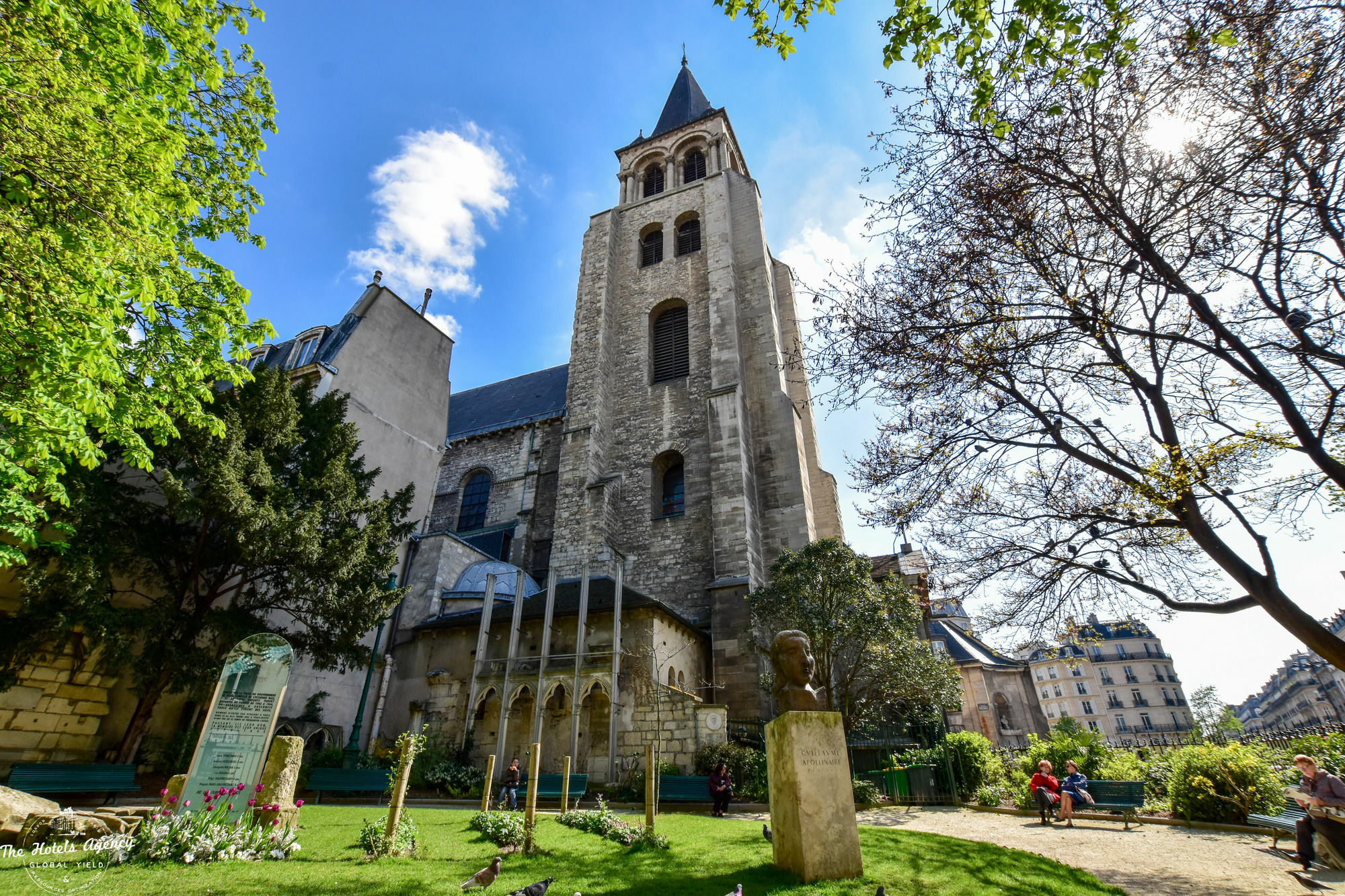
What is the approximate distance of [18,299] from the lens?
5957 mm

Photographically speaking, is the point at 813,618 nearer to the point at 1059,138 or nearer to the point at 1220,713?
the point at 1059,138

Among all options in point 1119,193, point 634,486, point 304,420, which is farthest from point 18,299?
point 634,486

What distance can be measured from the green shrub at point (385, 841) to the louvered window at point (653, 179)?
27.3 m

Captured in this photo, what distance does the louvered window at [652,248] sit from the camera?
25906mm

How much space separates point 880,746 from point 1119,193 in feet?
40.0

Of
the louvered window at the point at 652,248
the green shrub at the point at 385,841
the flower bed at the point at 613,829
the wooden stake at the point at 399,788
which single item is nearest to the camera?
the green shrub at the point at 385,841

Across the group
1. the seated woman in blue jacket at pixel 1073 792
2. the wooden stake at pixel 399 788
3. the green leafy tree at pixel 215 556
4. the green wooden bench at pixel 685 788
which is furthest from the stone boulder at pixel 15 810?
the seated woman in blue jacket at pixel 1073 792

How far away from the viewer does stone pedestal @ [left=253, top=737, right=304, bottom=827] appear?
6746 millimetres

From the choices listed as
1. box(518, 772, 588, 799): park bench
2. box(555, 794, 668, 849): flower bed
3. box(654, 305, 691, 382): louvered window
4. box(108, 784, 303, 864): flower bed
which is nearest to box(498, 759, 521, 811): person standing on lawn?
box(518, 772, 588, 799): park bench

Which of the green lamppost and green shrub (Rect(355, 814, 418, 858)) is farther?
the green lamppost

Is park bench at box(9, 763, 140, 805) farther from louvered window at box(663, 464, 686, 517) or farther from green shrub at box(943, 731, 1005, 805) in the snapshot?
green shrub at box(943, 731, 1005, 805)

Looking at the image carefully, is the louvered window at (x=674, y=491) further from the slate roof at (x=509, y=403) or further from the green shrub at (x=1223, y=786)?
the green shrub at (x=1223, y=786)

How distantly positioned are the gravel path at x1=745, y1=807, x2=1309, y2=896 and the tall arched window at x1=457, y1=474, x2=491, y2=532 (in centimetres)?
1671

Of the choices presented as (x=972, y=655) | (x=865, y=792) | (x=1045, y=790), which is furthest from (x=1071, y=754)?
(x=972, y=655)
